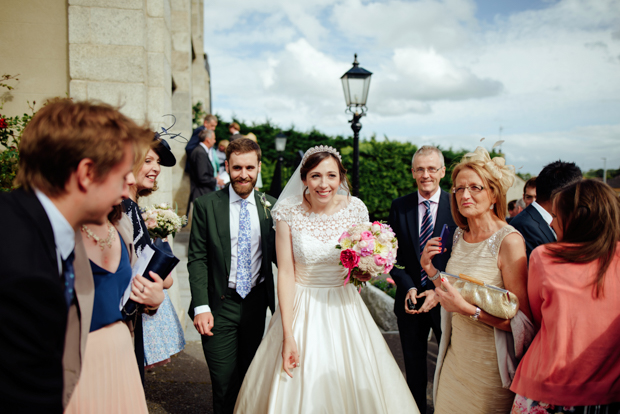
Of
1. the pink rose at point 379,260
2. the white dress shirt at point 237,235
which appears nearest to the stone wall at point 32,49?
the white dress shirt at point 237,235

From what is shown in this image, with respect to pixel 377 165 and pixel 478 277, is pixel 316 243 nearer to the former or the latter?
pixel 478 277

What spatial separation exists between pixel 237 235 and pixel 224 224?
0.15m

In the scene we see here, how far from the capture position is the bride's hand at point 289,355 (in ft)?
9.08

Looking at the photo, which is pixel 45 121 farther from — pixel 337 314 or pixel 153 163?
pixel 337 314

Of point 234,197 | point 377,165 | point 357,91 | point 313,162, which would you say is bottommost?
point 234,197

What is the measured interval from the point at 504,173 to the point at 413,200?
1.23 meters

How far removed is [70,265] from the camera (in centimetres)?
132

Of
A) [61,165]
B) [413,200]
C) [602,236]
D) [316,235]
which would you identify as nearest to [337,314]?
[316,235]

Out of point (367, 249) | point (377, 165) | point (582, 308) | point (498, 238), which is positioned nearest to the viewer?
point (582, 308)

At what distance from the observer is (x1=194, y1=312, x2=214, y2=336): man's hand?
3.10 metres

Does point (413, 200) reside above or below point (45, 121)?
below

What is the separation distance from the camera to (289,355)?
2783mm

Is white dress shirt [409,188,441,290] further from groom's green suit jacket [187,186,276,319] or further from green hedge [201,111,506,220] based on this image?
green hedge [201,111,506,220]

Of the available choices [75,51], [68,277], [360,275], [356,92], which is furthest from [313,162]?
[356,92]
